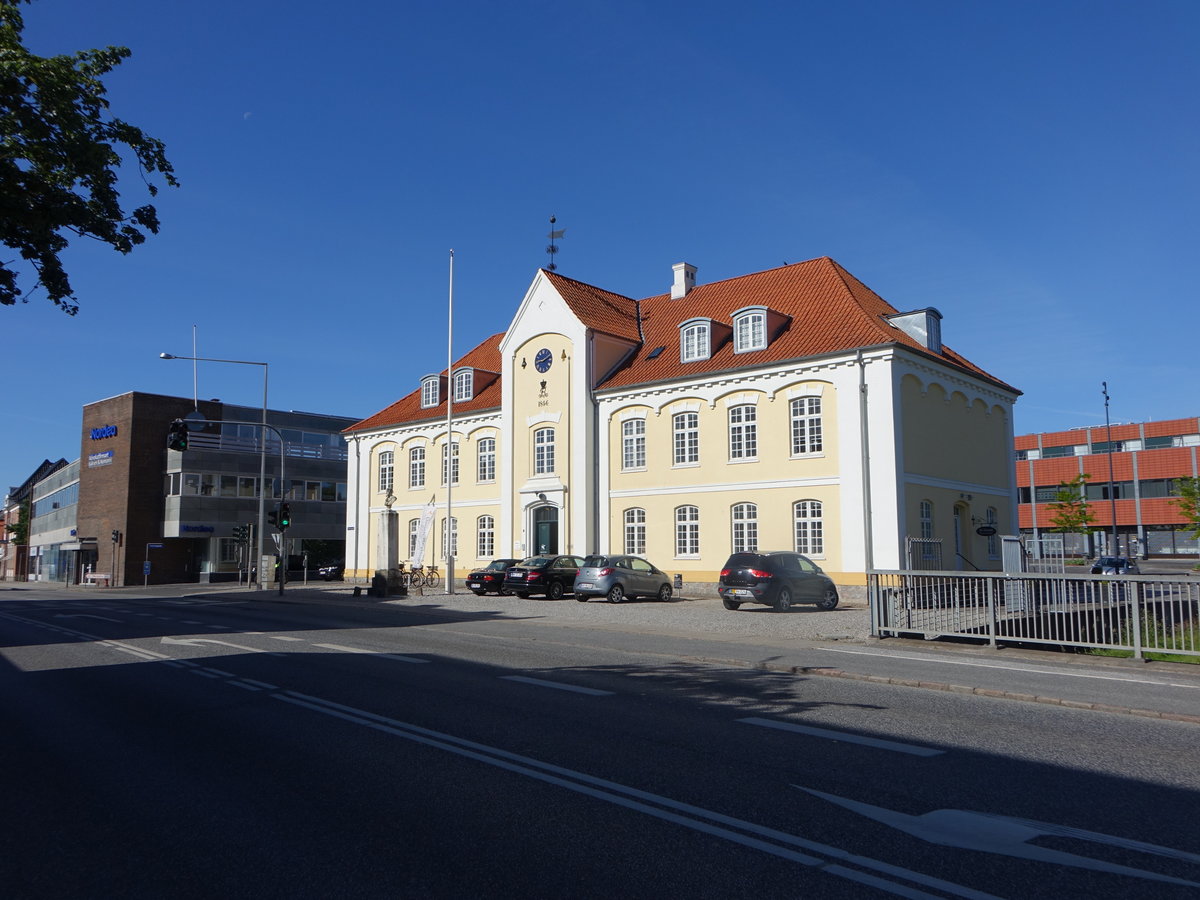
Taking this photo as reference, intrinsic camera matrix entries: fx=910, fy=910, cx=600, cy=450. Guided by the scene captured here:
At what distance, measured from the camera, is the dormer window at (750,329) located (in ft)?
105

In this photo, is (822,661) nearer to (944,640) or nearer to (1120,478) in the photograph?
(944,640)

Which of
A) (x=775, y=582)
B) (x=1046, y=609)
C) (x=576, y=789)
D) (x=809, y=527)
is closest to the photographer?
(x=576, y=789)

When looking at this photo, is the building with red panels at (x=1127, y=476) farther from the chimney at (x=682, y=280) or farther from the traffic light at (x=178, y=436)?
the traffic light at (x=178, y=436)

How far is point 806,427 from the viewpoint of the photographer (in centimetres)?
3003

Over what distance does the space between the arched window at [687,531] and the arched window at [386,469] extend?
17.2 meters

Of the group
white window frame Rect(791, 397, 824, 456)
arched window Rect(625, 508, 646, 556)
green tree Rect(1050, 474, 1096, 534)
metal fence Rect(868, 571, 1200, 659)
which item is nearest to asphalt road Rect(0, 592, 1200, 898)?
metal fence Rect(868, 571, 1200, 659)

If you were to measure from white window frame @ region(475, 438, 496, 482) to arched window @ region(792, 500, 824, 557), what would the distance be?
1495cm

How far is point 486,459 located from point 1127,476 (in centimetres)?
6199

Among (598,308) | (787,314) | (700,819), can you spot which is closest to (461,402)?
(598,308)

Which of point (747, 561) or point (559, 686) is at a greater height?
point (747, 561)

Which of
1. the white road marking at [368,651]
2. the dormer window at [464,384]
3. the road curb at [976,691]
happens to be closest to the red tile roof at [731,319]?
the dormer window at [464,384]

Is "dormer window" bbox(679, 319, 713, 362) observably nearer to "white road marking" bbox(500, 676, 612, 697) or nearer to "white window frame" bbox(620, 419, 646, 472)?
"white window frame" bbox(620, 419, 646, 472)

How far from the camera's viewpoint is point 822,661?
13867mm

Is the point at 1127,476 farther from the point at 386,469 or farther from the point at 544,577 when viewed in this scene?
the point at 544,577
